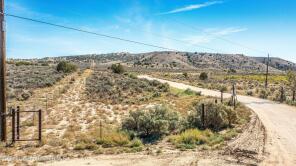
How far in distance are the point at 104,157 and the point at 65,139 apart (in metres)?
4.23

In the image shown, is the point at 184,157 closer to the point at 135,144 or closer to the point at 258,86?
the point at 135,144

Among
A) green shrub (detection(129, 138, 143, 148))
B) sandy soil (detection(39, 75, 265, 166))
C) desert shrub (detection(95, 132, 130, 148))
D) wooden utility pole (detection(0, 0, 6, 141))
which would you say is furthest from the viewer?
desert shrub (detection(95, 132, 130, 148))

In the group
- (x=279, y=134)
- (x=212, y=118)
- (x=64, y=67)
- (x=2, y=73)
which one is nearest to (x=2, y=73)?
(x=2, y=73)

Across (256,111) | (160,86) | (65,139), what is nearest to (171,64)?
(160,86)

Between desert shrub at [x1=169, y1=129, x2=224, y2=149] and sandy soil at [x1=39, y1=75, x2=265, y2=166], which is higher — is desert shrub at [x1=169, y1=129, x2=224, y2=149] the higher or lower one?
the higher one

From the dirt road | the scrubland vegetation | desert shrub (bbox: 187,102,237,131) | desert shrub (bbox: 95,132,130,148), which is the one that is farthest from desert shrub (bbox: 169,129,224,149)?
the scrubland vegetation

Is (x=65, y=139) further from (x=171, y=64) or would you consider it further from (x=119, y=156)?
(x=171, y=64)

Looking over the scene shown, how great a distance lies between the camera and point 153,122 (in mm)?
19266

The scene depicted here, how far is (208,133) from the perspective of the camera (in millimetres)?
19125

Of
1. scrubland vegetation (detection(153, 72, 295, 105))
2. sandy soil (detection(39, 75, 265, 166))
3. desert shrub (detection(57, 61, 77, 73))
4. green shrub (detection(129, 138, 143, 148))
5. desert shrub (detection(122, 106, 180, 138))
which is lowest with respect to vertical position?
sandy soil (detection(39, 75, 265, 166))

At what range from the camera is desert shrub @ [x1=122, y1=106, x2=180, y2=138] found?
19359mm

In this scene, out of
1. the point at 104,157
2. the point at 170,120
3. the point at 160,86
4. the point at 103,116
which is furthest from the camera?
the point at 160,86

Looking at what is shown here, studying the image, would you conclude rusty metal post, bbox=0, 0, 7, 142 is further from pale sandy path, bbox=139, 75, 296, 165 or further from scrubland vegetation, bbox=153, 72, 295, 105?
scrubland vegetation, bbox=153, 72, 295, 105

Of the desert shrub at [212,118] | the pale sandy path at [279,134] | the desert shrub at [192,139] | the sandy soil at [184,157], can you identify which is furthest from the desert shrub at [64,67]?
the sandy soil at [184,157]
